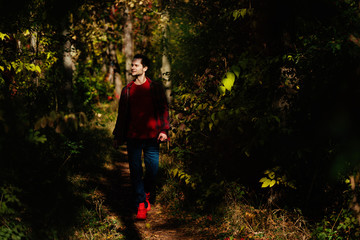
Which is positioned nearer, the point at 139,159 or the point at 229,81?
the point at 229,81

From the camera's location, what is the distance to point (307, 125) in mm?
1151

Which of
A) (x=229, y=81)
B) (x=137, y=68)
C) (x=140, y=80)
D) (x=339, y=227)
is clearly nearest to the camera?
(x=229, y=81)

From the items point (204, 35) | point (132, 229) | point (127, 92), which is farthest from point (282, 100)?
point (132, 229)

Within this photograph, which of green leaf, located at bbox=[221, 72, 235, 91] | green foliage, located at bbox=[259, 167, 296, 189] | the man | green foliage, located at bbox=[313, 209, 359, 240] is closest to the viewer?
green leaf, located at bbox=[221, 72, 235, 91]

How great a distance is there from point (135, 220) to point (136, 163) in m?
0.90

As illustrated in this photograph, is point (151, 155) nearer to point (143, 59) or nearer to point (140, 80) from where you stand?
point (140, 80)

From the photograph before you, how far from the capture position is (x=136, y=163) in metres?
4.52

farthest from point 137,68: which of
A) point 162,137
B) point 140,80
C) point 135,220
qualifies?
point 135,220

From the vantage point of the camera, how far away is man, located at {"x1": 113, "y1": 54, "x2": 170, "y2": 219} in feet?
14.5

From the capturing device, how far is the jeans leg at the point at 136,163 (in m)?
4.48

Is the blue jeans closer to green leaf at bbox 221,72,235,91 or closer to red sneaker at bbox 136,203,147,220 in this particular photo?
red sneaker at bbox 136,203,147,220

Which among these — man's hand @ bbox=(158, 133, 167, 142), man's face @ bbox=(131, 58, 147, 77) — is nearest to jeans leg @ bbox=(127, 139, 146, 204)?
man's hand @ bbox=(158, 133, 167, 142)

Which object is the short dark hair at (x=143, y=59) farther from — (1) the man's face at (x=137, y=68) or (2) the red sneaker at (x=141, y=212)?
(2) the red sneaker at (x=141, y=212)

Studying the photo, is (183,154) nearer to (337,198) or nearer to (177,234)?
(177,234)
